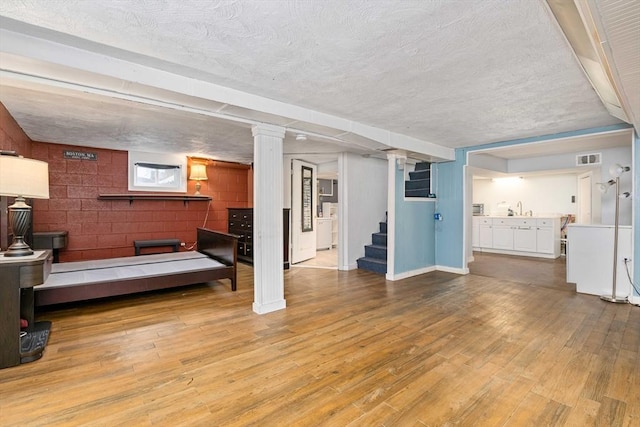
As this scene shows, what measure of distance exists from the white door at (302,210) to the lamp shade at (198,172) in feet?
6.12

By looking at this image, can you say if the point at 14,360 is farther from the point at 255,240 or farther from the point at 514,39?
the point at 514,39

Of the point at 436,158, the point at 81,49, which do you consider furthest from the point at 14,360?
the point at 436,158

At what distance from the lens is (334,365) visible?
232cm

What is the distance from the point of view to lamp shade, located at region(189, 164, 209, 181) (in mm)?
6258

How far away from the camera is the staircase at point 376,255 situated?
560 centimetres

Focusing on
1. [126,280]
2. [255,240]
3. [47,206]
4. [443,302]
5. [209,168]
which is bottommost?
[443,302]

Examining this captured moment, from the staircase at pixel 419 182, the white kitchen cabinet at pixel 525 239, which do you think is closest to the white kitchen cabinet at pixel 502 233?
the white kitchen cabinet at pixel 525 239

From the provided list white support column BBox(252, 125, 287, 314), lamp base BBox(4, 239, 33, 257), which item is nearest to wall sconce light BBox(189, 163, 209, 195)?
white support column BBox(252, 125, 287, 314)

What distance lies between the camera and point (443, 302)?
388 centimetres

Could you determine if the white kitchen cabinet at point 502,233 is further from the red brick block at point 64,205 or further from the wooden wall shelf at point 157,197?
the red brick block at point 64,205

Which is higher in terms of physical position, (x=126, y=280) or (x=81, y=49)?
(x=81, y=49)

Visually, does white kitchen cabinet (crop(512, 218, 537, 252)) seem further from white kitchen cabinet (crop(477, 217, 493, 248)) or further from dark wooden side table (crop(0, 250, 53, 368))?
dark wooden side table (crop(0, 250, 53, 368))

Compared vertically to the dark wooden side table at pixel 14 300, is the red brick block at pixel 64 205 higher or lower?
higher

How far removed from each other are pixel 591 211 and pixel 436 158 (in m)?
3.62
